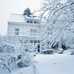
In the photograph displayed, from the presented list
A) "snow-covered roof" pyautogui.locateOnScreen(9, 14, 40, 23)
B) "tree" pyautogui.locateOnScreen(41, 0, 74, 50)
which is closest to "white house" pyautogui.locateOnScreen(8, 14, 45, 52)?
"snow-covered roof" pyautogui.locateOnScreen(9, 14, 40, 23)

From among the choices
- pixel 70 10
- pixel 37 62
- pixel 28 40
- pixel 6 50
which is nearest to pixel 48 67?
pixel 37 62

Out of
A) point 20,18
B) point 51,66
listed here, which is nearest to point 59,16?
point 51,66

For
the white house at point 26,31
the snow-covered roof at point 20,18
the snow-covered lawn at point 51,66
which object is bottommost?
the snow-covered lawn at point 51,66

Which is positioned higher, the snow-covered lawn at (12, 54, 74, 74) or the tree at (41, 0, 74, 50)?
the tree at (41, 0, 74, 50)

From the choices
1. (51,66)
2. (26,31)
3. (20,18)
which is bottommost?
(51,66)

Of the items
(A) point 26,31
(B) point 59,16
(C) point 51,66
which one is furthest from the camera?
(A) point 26,31

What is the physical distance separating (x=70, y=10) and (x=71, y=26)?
5.8 inches

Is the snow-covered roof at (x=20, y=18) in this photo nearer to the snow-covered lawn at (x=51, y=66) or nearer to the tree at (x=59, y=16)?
the snow-covered lawn at (x=51, y=66)

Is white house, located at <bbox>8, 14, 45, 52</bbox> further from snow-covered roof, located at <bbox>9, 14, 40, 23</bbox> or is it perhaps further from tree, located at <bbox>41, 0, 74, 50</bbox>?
tree, located at <bbox>41, 0, 74, 50</bbox>

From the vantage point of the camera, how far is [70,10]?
3.64ft

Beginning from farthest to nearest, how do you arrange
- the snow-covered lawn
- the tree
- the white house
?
1. the white house
2. the snow-covered lawn
3. the tree

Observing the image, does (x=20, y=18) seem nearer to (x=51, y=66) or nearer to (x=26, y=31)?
(x=26, y=31)

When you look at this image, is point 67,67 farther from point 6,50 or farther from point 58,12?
point 58,12

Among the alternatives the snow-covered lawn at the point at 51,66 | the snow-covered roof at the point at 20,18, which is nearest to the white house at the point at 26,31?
the snow-covered roof at the point at 20,18
